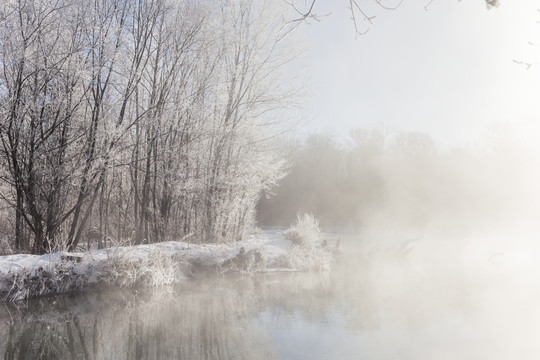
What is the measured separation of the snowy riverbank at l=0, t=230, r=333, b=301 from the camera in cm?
850

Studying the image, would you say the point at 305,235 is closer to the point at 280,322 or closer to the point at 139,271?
the point at 139,271

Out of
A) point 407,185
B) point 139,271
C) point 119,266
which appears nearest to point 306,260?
point 139,271

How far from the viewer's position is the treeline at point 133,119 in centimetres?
1002

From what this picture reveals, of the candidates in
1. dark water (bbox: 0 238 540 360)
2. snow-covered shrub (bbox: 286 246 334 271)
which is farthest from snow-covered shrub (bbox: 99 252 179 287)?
snow-covered shrub (bbox: 286 246 334 271)

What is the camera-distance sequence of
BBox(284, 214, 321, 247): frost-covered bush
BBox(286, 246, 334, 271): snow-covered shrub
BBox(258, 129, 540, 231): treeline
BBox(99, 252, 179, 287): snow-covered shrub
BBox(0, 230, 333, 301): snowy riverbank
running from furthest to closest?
BBox(258, 129, 540, 231): treeline → BBox(284, 214, 321, 247): frost-covered bush → BBox(286, 246, 334, 271): snow-covered shrub → BBox(99, 252, 179, 287): snow-covered shrub → BBox(0, 230, 333, 301): snowy riverbank

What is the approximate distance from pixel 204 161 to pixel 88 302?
6950mm

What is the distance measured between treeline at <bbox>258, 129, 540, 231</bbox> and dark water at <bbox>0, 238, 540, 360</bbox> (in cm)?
2329

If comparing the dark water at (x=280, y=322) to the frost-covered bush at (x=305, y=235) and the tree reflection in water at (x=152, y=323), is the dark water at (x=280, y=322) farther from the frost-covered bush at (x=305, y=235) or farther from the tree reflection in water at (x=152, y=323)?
the frost-covered bush at (x=305, y=235)

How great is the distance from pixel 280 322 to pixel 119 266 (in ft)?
13.3

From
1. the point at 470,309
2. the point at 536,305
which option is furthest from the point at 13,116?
the point at 536,305

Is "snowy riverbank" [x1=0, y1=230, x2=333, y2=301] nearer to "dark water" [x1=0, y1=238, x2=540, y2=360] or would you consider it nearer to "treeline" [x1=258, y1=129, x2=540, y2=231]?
"dark water" [x1=0, y1=238, x2=540, y2=360]

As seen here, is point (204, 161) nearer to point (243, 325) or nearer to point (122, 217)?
point (122, 217)

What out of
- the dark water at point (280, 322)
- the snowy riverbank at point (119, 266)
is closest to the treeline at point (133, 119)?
the snowy riverbank at point (119, 266)

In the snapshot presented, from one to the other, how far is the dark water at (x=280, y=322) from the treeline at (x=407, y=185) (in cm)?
2329
